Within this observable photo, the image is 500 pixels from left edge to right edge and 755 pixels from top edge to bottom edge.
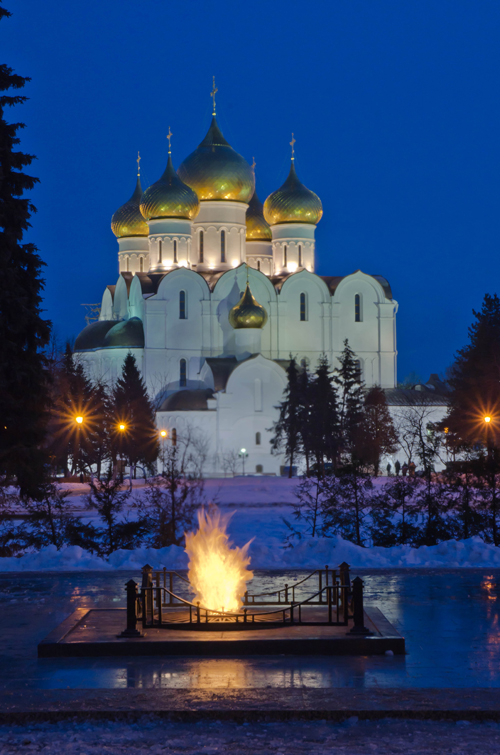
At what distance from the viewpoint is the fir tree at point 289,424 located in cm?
3738

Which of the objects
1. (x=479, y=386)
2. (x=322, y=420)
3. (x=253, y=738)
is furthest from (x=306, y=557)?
(x=322, y=420)

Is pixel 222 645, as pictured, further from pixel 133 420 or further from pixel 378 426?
pixel 378 426

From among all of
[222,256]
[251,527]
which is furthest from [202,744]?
[222,256]

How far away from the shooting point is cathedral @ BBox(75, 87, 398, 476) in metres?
40.5

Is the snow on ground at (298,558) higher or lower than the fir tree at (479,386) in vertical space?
lower

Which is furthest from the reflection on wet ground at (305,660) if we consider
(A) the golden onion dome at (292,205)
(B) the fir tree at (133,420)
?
(A) the golden onion dome at (292,205)

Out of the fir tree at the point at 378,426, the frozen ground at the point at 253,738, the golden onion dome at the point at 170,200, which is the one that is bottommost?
the frozen ground at the point at 253,738

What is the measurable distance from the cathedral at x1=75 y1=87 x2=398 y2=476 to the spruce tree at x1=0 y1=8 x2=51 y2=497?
1032 inches

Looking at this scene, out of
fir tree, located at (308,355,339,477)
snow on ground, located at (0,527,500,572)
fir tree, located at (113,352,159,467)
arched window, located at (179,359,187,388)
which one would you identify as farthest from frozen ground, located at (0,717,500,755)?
arched window, located at (179,359,187,388)

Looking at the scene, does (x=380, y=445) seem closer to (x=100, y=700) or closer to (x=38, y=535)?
(x=38, y=535)

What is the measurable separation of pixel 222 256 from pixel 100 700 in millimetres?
40641

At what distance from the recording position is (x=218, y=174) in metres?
Result: 45.4

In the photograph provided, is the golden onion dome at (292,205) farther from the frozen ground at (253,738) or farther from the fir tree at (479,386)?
the frozen ground at (253,738)

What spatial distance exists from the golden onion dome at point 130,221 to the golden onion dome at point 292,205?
6537 mm
